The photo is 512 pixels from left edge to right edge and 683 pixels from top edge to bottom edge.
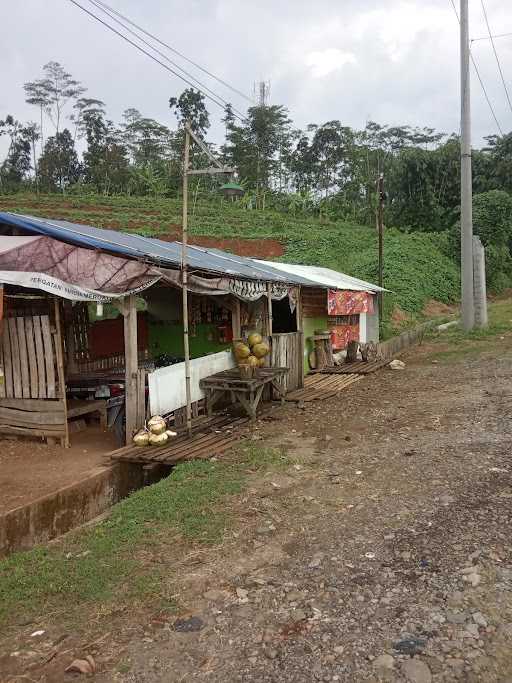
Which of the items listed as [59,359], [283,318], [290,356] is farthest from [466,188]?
[59,359]

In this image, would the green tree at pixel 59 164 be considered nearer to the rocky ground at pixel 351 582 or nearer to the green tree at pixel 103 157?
the green tree at pixel 103 157

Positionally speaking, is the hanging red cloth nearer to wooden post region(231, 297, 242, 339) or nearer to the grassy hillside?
wooden post region(231, 297, 242, 339)

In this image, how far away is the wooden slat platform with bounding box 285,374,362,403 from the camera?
956 cm

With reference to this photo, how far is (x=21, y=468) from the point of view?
5.97 metres

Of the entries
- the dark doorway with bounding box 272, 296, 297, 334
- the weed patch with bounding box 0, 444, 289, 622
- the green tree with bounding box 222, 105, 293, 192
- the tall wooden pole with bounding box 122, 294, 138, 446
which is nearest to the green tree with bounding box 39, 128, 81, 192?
the green tree with bounding box 222, 105, 293, 192

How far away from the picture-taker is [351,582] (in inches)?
132

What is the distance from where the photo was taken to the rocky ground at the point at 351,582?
8.63ft

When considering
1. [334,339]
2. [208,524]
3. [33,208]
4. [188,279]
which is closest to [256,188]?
[33,208]

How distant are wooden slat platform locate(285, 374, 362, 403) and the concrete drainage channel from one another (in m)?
3.78

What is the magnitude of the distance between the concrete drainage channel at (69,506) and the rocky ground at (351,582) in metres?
1.65

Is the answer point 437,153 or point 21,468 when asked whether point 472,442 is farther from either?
point 437,153

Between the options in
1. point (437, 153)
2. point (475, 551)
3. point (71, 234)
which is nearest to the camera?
point (475, 551)

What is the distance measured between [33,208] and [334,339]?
22.6 meters

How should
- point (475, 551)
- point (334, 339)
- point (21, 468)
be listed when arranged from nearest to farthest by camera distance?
point (475, 551)
point (21, 468)
point (334, 339)
